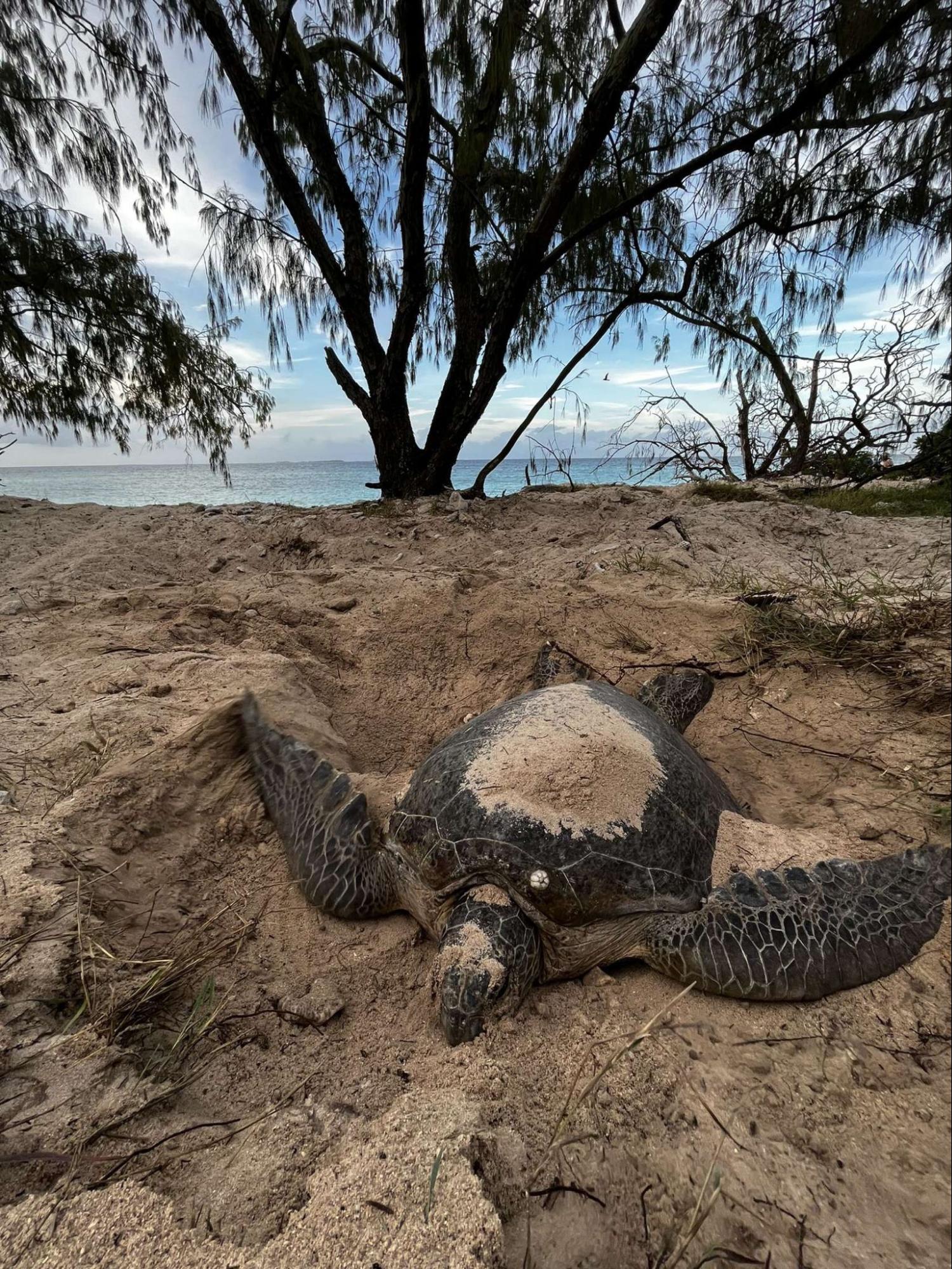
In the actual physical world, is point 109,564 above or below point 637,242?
below

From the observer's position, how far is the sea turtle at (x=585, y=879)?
1.34 m

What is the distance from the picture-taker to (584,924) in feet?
4.86

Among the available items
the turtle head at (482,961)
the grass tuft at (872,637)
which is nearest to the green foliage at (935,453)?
the grass tuft at (872,637)

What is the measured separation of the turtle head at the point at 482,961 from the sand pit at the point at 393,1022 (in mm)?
68

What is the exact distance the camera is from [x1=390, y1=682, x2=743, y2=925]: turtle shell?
1479 millimetres

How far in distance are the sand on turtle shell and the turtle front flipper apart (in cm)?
31

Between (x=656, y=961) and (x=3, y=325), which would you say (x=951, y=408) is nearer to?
(x=656, y=961)

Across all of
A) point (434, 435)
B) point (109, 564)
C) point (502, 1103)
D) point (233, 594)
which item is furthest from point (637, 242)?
point (502, 1103)

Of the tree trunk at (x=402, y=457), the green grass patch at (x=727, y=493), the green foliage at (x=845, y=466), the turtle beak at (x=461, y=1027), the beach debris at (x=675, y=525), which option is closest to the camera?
the turtle beak at (x=461, y=1027)

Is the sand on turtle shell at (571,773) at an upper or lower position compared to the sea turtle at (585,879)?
upper

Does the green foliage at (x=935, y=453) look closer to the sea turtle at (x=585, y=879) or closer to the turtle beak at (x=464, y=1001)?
the sea turtle at (x=585, y=879)

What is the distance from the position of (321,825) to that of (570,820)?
86 cm

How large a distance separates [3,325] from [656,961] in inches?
280

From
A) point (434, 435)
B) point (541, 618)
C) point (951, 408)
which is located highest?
point (434, 435)
